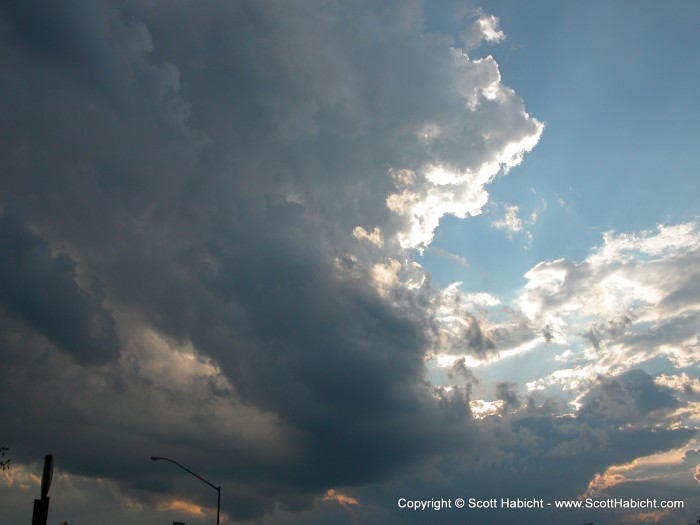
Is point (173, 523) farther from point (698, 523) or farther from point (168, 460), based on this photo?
point (698, 523)

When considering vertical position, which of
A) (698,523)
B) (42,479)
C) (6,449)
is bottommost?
(698,523)

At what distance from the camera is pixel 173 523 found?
163 feet

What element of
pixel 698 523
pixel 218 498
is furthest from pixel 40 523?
pixel 698 523

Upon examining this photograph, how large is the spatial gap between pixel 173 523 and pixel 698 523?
96481mm

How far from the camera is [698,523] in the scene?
96438 mm

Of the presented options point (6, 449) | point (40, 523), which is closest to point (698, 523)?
point (6, 449)

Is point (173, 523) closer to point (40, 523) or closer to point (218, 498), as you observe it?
point (218, 498)

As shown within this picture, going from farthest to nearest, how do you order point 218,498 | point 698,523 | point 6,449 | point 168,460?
1. point 698,523
2. point 218,498
3. point 168,460
4. point 6,449

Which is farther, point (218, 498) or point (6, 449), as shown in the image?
point (218, 498)

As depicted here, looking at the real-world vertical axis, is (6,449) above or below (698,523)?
above

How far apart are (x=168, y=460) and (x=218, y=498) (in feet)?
22.3

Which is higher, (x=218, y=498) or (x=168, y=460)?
(x=168, y=460)

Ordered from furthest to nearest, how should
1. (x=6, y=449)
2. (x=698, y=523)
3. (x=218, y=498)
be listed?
(x=698, y=523)
(x=218, y=498)
(x=6, y=449)

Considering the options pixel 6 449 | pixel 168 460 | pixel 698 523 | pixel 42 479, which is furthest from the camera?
pixel 698 523
